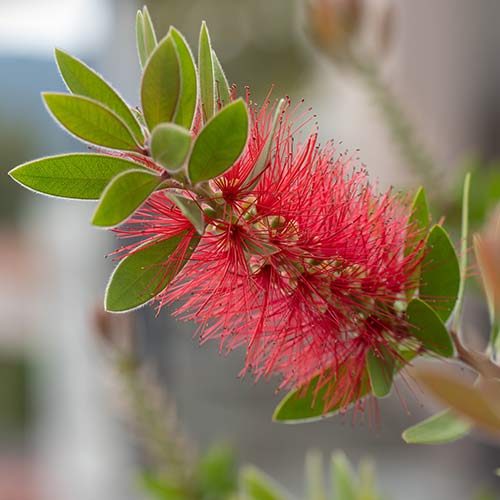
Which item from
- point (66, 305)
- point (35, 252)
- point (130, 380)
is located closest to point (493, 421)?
point (130, 380)

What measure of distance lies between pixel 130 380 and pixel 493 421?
0.61m

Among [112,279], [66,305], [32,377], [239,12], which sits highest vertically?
[239,12]

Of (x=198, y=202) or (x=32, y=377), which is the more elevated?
(x=198, y=202)

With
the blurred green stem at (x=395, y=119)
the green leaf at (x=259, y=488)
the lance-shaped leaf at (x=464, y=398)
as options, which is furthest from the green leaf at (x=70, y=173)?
the blurred green stem at (x=395, y=119)

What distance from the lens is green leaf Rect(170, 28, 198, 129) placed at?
1.09ft

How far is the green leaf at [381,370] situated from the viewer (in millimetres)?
397

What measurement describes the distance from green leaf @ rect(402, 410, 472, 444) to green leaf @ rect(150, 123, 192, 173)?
0.20m

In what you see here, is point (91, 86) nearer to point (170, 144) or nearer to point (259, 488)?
point (170, 144)

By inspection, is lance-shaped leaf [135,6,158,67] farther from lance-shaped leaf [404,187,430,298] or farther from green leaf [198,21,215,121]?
lance-shaped leaf [404,187,430,298]

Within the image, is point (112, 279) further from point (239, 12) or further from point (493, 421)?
point (239, 12)

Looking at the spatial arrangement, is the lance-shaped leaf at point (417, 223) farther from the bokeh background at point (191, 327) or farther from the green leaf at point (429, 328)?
the bokeh background at point (191, 327)

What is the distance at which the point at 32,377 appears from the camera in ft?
12.2

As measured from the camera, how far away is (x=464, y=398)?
0.24m

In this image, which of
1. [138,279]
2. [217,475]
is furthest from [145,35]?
[217,475]
